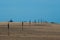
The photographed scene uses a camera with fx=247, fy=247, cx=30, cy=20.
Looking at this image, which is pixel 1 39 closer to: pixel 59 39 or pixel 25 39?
pixel 25 39

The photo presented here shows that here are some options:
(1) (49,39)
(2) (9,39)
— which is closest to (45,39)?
(1) (49,39)

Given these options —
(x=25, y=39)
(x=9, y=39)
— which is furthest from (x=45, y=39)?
(x=9, y=39)

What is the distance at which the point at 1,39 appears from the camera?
25.4 meters

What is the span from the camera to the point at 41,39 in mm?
26422

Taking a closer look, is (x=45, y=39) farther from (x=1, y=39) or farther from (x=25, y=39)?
(x=1, y=39)

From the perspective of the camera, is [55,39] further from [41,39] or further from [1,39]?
[1,39]

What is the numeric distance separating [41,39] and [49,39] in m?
0.92

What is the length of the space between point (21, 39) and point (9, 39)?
4.22 feet

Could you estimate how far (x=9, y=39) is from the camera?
25531 millimetres

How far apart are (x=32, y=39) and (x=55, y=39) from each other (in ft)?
8.30

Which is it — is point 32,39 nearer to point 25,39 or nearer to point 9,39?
point 25,39

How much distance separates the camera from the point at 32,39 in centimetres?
2622

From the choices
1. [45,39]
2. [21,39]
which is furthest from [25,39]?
[45,39]

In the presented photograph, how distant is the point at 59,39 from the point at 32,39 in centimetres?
298
